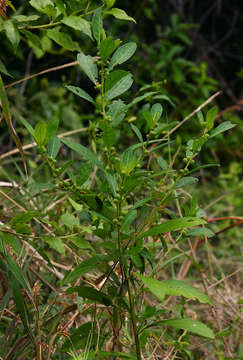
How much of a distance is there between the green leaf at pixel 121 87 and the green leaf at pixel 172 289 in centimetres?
25

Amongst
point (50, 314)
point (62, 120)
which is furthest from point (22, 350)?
point (62, 120)

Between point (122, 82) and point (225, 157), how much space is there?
1855 millimetres

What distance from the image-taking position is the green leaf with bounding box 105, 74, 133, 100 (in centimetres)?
62

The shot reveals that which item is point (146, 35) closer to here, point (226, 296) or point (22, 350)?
point (226, 296)

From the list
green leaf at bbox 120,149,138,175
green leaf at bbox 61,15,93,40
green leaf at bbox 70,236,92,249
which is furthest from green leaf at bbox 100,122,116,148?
green leaf at bbox 61,15,93,40

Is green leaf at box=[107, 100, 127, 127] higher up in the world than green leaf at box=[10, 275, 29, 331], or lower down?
higher up

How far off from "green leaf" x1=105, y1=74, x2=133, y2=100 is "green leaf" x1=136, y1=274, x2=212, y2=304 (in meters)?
0.25

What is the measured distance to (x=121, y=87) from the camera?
0.63 m

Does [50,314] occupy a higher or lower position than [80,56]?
lower

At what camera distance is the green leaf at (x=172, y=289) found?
1.73ft

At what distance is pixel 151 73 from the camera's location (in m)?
2.19

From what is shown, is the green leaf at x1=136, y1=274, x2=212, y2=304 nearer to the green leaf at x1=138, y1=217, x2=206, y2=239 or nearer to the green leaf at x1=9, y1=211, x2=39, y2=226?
the green leaf at x1=138, y1=217, x2=206, y2=239

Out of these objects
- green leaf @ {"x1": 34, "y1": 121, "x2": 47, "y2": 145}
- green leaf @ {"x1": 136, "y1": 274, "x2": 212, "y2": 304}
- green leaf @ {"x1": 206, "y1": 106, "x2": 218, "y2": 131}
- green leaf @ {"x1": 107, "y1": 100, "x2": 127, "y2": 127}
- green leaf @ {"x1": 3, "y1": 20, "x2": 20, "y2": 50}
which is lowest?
green leaf @ {"x1": 136, "y1": 274, "x2": 212, "y2": 304}

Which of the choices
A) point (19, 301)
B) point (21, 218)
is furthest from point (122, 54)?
point (19, 301)
